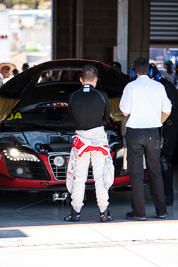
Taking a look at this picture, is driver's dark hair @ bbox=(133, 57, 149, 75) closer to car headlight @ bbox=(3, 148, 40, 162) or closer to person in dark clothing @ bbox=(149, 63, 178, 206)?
person in dark clothing @ bbox=(149, 63, 178, 206)

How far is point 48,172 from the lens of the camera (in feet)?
26.5

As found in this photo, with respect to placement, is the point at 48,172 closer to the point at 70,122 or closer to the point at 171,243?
the point at 70,122

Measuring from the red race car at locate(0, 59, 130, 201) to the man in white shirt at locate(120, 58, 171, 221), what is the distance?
77 centimetres

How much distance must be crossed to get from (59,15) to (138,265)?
17023 mm

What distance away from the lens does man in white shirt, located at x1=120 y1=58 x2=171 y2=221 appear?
290 inches

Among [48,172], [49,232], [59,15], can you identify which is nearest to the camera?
[49,232]

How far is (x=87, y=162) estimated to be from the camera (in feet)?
24.0

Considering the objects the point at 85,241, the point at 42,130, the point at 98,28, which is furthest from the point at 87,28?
the point at 85,241

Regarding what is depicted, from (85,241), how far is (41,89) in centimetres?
362

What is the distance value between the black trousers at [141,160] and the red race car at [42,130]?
0.74 m

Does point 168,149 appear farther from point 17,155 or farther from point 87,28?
point 87,28

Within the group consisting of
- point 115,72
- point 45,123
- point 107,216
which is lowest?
point 107,216

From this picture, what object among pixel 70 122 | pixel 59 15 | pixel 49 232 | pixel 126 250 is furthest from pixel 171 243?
pixel 59 15

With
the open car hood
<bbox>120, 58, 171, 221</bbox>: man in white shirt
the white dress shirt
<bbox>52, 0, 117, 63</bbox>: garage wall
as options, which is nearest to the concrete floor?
Answer: <bbox>120, 58, 171, 221</bbox>: man in white shirt
